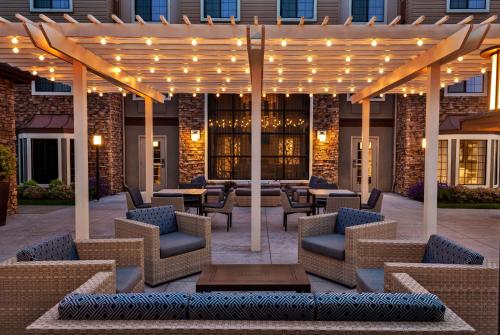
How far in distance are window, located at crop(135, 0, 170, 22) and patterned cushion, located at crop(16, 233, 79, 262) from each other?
1205 centimetres

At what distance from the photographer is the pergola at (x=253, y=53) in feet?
18.4

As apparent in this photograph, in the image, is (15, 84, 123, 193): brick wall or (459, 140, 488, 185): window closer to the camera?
(459, 140, 488, 185): window

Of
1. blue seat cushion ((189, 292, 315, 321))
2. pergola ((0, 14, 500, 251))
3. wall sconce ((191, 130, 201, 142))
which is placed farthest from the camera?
wall sconce ((191, 130, 201, 142))

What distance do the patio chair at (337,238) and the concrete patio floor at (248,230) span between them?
0.20 metres

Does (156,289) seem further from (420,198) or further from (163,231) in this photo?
(420,198)

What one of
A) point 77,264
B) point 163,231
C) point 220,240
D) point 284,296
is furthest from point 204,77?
point 284,296

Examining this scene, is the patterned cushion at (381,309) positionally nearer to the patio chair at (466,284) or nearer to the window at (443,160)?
the patio chair at (466,284)

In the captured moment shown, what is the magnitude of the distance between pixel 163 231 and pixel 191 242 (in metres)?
0.58

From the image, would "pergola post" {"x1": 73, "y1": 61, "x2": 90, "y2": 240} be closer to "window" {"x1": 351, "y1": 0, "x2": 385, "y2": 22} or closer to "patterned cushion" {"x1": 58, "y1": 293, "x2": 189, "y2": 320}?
"patterned cushion" {"x1": 58, "y1": 293, "x2": 189, "y2": 320}

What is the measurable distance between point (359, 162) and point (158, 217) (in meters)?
11.5

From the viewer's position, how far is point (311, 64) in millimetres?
7922

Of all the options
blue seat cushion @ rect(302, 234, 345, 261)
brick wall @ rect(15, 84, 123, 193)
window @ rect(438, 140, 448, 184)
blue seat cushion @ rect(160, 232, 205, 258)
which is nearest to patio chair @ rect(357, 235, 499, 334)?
blue seat cushion @ rect(302, 234, 345, 261)

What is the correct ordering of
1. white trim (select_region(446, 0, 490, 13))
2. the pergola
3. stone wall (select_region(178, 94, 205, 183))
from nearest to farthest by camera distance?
the pergola
white trim (select_region(446, 0, 490, 13))
stone wall (select_region(178, 94, 205, 183))

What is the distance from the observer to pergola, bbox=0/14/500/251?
18.4 feet
